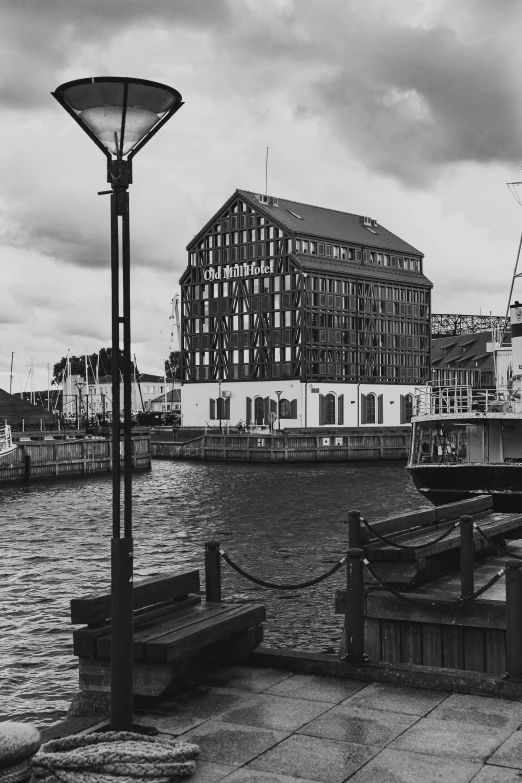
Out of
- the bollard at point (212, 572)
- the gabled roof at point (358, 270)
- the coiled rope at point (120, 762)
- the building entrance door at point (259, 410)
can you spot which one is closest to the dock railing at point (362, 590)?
the bollard at point (212, 572)

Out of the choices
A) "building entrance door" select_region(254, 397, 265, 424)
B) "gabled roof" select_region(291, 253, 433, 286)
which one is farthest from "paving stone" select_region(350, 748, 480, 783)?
"building entrance door" select_region(254, 397, 265, 424)

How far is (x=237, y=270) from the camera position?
105 meters

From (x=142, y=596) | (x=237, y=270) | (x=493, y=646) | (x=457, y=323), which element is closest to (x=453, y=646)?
(x=493, y=646)

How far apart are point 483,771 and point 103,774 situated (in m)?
2.77

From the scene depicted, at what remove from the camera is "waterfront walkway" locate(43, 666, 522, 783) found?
271 inches

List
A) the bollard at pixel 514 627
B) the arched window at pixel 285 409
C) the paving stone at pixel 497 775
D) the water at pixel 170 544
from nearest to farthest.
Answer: the paving stone at pixel 497 775
the bollard at pixel 514 627
the water at pixel 170 544
the arched window at pixel 285 409

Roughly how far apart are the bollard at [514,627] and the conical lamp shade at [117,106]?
17.4 ft

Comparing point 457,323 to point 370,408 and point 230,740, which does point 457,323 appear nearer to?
point 370,408

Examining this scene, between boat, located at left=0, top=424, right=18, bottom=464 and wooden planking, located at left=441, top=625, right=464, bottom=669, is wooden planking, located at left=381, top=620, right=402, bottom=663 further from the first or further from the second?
boat, located at left=0, top=424, right=18, bottom=464

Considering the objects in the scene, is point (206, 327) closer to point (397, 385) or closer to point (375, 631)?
point (397, 385)

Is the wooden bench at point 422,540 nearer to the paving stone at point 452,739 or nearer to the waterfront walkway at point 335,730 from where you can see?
the waterfront walkway at point 335,730

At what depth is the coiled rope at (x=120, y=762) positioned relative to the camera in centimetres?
680

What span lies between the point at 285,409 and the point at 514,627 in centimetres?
9192

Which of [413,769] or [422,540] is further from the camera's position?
[422,540]
